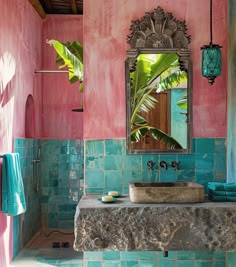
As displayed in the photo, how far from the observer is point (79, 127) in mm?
5852

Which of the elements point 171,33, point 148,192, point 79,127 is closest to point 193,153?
point 148,192

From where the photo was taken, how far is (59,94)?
5855mm

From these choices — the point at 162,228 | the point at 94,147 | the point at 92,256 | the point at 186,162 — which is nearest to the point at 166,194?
the point at 162,228

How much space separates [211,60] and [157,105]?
615mm

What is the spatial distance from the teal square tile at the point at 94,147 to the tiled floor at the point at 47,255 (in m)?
1.44

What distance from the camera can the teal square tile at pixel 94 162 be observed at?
140 inches

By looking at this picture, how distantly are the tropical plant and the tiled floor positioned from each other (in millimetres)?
1754

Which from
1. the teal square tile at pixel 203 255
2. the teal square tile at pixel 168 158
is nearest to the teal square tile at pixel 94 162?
the teal square tile at pixel 168 158

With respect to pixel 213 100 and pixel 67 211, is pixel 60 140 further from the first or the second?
pixel 213 100

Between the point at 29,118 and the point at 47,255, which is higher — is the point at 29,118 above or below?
above

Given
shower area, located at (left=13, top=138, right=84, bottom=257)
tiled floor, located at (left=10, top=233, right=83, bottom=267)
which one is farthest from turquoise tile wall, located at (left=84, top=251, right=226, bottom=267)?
shower area, located at (left=13, top=138, right=84, bottom=257)

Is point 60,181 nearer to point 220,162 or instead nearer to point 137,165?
point 137,165

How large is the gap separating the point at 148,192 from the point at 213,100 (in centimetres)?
117

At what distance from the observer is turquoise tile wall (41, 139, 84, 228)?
227 inches
